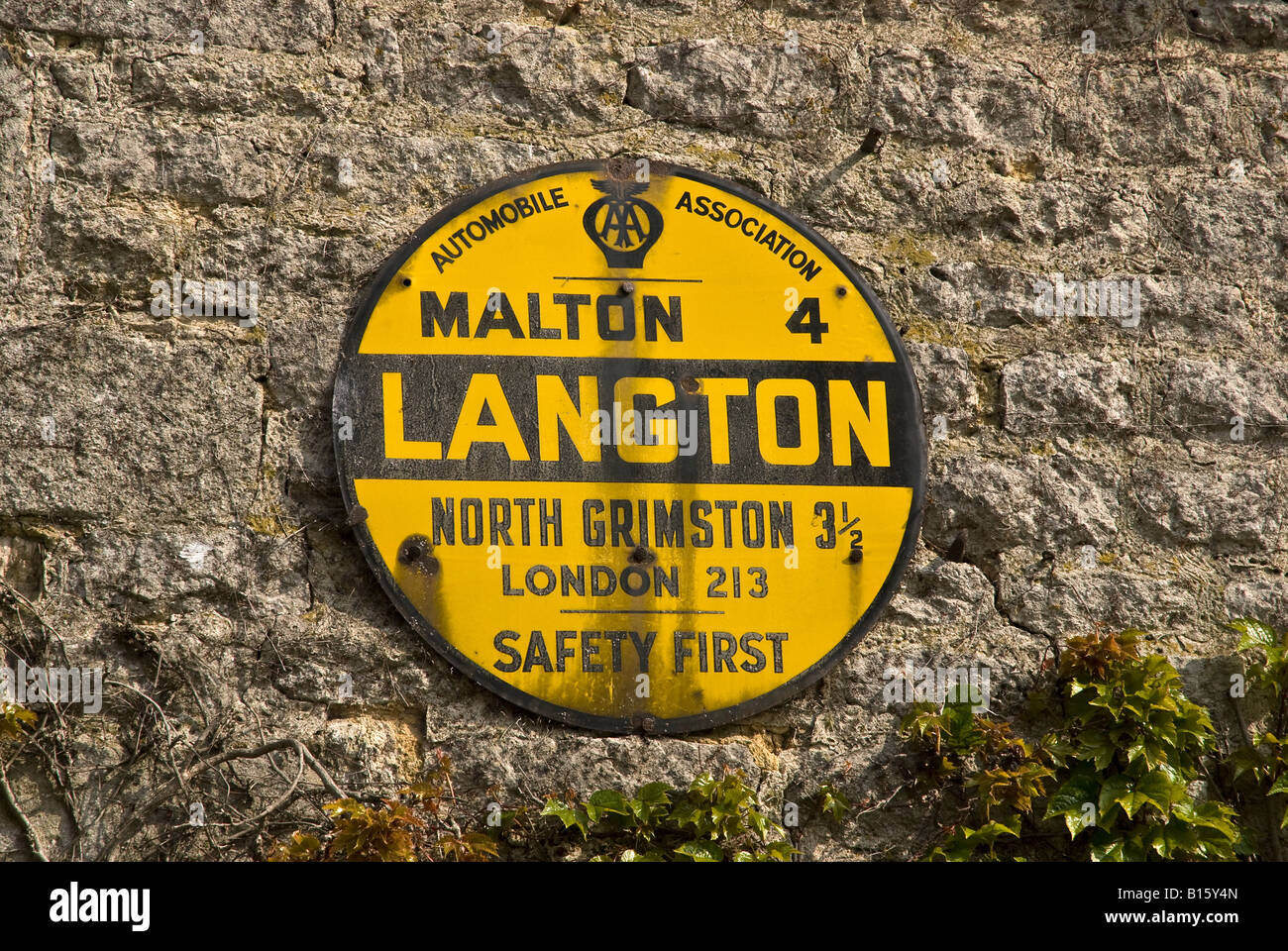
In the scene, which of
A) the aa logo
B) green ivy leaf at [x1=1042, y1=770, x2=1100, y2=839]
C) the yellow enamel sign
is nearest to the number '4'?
the yellow enamel sign

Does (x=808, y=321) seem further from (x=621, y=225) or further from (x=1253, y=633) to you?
(x=1253, y=633)

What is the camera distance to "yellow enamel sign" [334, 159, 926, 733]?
2781 millimetres

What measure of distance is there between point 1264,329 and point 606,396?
1.59 meters

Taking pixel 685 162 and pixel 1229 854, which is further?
pixel 685 162

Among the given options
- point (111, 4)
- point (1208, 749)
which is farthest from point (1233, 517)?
point (111, 4)

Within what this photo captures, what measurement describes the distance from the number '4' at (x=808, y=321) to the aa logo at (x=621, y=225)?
1.18ft

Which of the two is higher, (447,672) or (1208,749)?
(447,672)

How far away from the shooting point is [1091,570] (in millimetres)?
2986

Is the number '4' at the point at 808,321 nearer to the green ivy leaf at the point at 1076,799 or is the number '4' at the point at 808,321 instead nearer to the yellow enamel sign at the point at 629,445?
the yellow enamel sign at the point at 629,445

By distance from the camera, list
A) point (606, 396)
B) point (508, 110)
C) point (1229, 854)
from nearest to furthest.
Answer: point (1229, 854)
point (606, 396)
point (508, 110)

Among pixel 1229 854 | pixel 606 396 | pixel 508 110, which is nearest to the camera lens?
pixel 1229 854

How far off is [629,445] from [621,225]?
520 mm

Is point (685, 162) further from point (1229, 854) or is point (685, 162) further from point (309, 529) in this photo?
point (1229, 854)

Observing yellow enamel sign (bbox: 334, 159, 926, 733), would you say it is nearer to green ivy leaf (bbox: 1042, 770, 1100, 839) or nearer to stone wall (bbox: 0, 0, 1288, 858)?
stone wall (bbox: 0, 0, 1288, 858)
